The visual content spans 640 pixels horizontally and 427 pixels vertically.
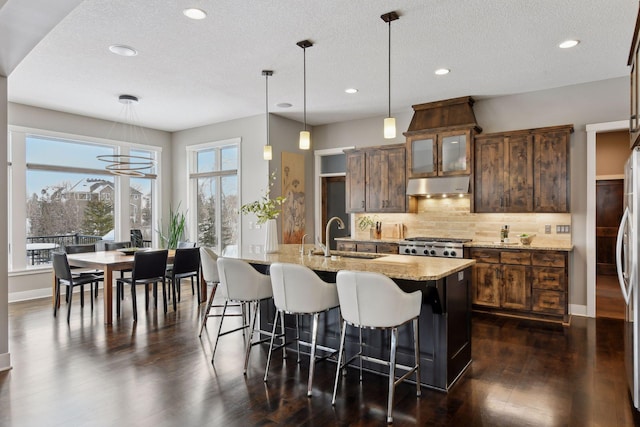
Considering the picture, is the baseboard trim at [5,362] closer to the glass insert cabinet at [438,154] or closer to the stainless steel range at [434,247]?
the stainless steel range at [434,247]

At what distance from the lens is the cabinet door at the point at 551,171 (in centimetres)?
496

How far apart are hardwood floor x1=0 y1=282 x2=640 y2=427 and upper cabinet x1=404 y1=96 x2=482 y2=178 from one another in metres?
2.41

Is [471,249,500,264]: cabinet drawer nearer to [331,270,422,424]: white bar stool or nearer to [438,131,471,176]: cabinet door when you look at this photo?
[438,131,471,176]: cabinet door

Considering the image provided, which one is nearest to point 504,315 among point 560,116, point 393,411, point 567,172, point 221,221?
point 567,172

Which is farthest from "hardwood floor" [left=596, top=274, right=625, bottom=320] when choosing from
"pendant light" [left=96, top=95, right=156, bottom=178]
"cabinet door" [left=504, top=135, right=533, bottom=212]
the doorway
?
"pendant light" [left=96, top=95, right=156, bottom=178]

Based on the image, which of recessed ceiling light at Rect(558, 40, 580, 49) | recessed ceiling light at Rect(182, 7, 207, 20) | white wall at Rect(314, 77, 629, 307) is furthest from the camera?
white wall at Rect(314, 77, 629, 307)

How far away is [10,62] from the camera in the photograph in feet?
10.5

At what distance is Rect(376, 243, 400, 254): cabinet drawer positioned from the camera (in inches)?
234

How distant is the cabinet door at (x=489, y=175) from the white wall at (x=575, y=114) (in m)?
0.43

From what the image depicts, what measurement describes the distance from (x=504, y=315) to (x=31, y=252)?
23.5ft

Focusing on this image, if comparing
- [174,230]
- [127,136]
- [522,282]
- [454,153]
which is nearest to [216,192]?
[174,230]

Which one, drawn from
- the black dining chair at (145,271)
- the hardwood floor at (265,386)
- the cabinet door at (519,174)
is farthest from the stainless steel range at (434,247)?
the black dining chair at (145,271)

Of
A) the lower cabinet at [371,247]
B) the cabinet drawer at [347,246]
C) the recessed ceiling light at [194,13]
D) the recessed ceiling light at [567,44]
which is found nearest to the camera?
the recessed ceiling light at [194,13]

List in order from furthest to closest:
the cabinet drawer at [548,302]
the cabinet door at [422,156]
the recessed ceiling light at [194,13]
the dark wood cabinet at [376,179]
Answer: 1. the dark wood cabinet at [376,179]
2. the cabinet door at [422,156]
3. the cabinet drawer at [548,302]
4. the recessed ceiling light at [194,13]
